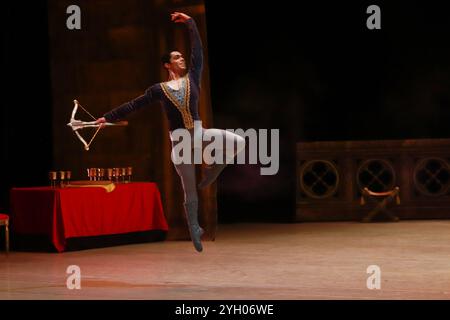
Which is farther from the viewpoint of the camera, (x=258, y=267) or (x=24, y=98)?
(x=24, y=98)

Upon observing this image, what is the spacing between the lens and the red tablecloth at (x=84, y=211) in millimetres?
8000

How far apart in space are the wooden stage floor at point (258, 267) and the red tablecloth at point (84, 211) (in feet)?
0.75

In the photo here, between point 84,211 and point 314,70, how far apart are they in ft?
14.4

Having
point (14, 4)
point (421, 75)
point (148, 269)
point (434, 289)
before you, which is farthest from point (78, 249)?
point (421, 75)

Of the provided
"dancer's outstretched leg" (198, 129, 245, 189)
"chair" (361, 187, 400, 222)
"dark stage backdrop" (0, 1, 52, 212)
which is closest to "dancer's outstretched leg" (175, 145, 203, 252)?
"dancer's outstretched leg" (198, 129, 245, 189)

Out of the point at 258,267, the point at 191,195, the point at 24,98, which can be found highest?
the point at 24,98

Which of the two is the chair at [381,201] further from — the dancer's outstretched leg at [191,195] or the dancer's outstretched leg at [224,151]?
the dancer's outstretched leg at [224,151]

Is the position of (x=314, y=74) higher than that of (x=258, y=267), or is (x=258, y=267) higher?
(x=314, y=74)

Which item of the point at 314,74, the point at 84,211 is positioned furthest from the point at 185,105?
the point at 314,74

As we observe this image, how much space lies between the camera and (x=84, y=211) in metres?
8.14

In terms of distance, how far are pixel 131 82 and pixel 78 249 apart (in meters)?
1.85

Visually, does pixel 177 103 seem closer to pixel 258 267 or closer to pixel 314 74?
pixel 258 267

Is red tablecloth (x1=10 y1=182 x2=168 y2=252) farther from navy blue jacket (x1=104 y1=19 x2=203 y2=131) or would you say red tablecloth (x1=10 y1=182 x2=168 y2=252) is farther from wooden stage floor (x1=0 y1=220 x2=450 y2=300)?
navy blue jacket (x1=104 y1=19 x2=203 y2=131)

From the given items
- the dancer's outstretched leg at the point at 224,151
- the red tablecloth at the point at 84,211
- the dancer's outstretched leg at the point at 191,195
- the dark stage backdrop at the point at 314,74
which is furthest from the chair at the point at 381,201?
the dancer's outstretched leg at the point at 224,151
